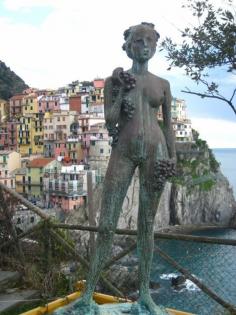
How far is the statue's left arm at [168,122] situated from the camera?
11.1 ft

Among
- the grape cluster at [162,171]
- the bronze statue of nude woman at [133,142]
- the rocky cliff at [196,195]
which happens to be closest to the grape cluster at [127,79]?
the bronze statue of nude woman at [133,142]

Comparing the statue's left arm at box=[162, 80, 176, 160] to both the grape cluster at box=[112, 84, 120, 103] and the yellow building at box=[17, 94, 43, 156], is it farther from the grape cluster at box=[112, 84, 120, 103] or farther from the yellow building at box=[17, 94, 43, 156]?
the yellow building at box=[17, 94, 43, 156]

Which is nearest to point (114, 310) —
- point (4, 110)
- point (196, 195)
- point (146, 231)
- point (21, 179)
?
point (146, 231)

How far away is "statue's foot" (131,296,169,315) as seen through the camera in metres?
3.25

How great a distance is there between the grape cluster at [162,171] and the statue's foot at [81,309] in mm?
896

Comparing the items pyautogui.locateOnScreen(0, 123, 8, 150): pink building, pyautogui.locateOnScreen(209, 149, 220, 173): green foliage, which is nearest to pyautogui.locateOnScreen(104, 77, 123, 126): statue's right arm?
pyautogui.locateOnScreen(209, 149, 220, 173): green foliage

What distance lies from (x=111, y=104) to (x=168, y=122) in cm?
47

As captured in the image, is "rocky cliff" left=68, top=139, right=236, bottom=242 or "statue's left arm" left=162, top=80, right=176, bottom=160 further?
"rocky cliff" left=68, top=139, right=236, bottom=242

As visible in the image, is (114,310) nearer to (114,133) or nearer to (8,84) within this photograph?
(114,133)

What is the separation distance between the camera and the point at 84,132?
58.6 m

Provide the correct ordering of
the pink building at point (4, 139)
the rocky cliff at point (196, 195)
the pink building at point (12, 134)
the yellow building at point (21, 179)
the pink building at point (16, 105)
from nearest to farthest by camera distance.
A: the yellow building at point (21, 179) → the rocky cliff at point (196, 195) → the pink building at point (12, 134) → the pink building at point (4, 139) → the pink building at point (16, 105)

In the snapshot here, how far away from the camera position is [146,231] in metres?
3.37

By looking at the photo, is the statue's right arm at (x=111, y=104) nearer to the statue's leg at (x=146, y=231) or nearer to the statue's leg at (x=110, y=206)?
the statue's leg at (x=110, y=206)

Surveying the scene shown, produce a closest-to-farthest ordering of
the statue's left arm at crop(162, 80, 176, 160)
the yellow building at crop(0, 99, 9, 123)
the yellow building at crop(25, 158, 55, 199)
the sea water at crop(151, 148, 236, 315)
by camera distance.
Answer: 1. the statue's left arm at crop(162, 80, 176, 160)
2. the sea water at crop(151, 148, 236, 315)
3. the yellow building at crop(25, 158, 55, 199)
4. the yellow building at crop(0, 99, 9, 123)
